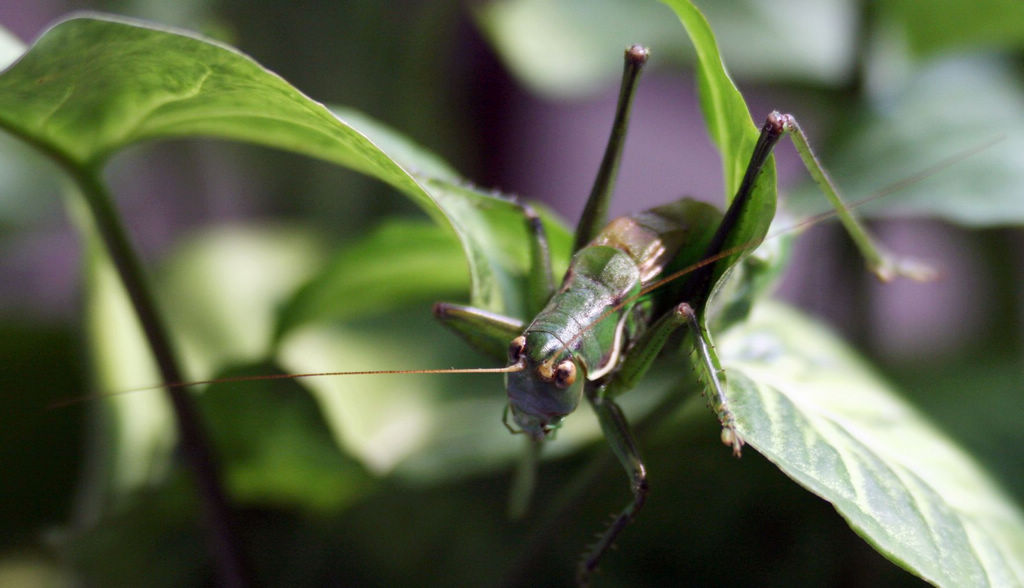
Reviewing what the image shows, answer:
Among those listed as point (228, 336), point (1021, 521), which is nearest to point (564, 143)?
point (228, 336)

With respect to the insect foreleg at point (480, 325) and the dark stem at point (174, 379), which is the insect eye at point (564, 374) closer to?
the insect foreleg at point (480, 325)

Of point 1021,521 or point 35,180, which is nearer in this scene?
point 1021,521

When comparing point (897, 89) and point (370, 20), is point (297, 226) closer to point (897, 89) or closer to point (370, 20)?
point (370, 20)

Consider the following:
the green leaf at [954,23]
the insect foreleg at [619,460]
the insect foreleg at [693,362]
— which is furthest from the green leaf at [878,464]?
the green leaf at [954,23]

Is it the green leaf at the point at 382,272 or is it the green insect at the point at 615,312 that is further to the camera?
the green leaf at the point at 382,272

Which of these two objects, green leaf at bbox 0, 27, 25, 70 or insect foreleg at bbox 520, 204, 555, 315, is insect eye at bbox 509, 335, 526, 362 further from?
green leaf at bbox 0, 27, 25, 70

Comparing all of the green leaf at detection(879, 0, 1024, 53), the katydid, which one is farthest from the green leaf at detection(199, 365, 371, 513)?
the green leaf at detection(879, 0, 1024, 53)

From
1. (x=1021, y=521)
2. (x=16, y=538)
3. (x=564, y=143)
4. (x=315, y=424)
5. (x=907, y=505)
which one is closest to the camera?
(x=907, y=505)

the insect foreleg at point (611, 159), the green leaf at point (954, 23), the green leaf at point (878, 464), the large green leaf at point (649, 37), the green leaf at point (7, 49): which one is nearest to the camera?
the green leaf at point (878, 464)
